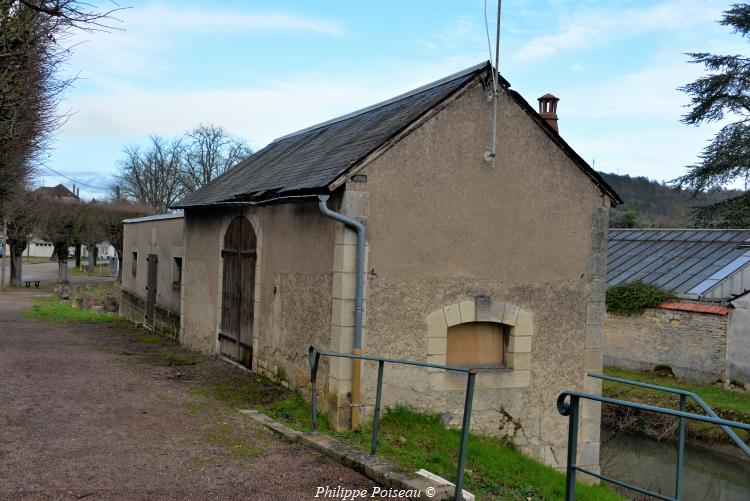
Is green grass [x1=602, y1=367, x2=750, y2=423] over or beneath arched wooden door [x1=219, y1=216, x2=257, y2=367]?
beneath

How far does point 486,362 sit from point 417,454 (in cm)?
237

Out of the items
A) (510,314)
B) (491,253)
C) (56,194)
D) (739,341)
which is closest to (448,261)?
(491,253)

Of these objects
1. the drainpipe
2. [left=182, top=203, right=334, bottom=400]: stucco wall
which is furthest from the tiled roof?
the drainpipe

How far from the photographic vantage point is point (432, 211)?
8.24 metres

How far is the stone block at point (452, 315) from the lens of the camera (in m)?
8.26

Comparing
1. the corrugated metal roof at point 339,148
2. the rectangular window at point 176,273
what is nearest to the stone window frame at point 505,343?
the corrugated metal roof at point 339,148

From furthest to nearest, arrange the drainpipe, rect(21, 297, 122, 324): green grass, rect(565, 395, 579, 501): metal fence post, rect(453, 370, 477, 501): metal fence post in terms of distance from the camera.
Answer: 1. rect(21, 297, 122, 324): green grass
2. the drainpipe
3. rect(453, 370, 477, 501): metal fence post
4. rect(565, 395, 579, 501): metal fence post

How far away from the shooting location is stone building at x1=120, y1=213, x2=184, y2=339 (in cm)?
1545

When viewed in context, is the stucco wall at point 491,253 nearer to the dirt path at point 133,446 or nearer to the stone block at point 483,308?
the stone block at point 483,308

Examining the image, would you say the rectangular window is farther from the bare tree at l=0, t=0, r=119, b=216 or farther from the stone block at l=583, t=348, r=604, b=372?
the stone block at l=583, t=348, r=604, b=372

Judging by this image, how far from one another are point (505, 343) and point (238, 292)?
4549 mm

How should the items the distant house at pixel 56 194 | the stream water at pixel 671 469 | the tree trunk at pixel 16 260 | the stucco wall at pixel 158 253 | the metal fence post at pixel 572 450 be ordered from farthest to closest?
the distant house at pixel 56 194, the tree trunk at pixel 16 260, the stucco wall at pixel 158 253, the stream water at pixel 671 469, the metal fence post at pixel 572 450

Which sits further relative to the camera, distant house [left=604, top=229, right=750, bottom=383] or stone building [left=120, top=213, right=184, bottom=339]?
stone building [left=120, top=213, right=184, bottom=339]

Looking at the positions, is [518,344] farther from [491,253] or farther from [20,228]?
[20,228]
